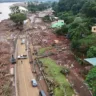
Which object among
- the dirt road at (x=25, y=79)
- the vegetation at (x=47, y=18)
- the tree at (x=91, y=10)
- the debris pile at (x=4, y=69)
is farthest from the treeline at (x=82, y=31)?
the vegetation at (x=47, y=18)

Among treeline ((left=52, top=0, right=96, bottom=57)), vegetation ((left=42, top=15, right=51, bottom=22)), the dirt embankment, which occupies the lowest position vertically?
vegetation ((left=42, top=15, right=51, bottom=22))

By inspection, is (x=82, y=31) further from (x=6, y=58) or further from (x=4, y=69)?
(x=4, y=69)

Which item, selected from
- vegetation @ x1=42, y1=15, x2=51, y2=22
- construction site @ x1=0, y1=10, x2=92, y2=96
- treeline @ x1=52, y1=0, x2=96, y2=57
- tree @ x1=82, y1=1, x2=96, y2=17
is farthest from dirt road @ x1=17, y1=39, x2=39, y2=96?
vegetation @ x1=42, y1=15, x2=51, y2=22

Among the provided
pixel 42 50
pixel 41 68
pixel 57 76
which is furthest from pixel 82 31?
pixel 57 76

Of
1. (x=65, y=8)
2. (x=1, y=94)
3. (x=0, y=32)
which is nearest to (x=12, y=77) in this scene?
(x=1, y=94)

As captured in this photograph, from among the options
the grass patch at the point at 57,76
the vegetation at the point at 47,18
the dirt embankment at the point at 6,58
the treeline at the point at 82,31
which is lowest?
the vegetation at the point at 47,18

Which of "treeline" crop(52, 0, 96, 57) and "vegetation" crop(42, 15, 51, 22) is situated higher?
"treeline" crop(52, 0, 96, 57)

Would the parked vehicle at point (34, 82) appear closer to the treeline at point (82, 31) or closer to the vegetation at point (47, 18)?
the treeline at point (82, 31)

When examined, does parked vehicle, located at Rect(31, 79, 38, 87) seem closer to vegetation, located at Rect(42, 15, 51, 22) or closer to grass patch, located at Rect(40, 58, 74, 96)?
grass patch, located at Rect(40, 58, 74, 96)

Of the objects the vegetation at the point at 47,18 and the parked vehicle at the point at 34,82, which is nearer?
the parked vehicle at the point at 34,82
